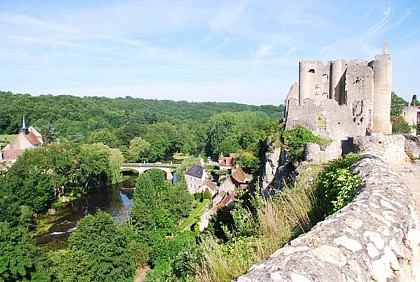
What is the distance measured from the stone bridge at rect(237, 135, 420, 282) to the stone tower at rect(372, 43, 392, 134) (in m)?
18.0

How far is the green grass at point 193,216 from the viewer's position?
1297 inches

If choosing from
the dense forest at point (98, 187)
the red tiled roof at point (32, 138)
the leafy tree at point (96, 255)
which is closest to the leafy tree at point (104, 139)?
the dense forest at point (98, 187)

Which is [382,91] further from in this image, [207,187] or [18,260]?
[207,187]

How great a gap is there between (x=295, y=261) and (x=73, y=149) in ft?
167

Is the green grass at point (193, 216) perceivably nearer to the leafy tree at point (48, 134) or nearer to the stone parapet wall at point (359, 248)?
the stone parapet wall at point (359, 248)

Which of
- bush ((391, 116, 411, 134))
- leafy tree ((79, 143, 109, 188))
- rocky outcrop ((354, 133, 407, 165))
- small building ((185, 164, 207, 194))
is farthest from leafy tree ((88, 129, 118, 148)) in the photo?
rocky outcrop ((354, 133, 407, 165))

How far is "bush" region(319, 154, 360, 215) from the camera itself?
518cm

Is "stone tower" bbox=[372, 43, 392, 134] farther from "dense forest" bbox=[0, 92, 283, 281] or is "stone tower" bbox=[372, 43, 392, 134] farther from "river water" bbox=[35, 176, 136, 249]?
"river water" bbox=[35, 176, 136, 249]

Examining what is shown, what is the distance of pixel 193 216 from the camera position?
36.1 m

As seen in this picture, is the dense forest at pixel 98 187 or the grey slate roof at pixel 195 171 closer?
the dense forest at pixel 98 187

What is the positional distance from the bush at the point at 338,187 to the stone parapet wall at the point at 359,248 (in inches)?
21.3

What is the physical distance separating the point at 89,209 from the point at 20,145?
100.0 feet

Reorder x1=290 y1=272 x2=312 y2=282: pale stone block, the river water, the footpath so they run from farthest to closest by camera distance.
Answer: the river water < the footpath < x1=290 y1=272 x2=312 y2=282: pale stone block

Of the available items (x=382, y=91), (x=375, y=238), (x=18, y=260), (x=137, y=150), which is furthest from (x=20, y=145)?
(x=375, y=238)
